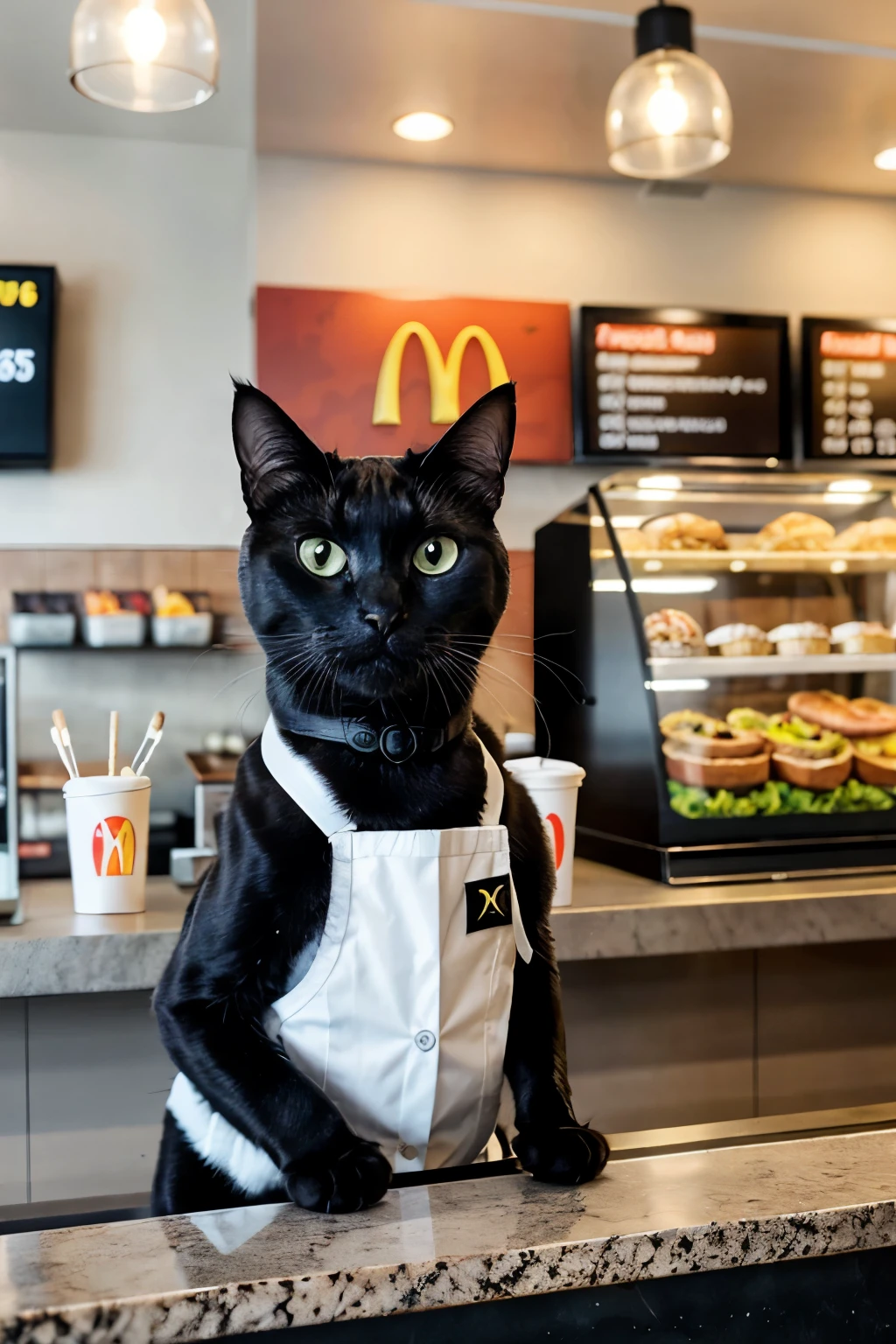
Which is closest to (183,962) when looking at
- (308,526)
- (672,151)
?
(308,526)

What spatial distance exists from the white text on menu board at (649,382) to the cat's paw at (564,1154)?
2683 mm

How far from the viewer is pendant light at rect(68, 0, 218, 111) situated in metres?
1.85

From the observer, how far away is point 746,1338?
0.70 metres

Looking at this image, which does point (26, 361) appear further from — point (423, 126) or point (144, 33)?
point (144, 33)

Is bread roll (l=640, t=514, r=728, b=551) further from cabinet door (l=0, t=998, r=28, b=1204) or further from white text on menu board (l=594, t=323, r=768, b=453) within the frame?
cabinet door (l=0, t=998, r=28, b=1204)

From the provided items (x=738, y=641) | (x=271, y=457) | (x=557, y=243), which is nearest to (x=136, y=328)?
(x=557, y=243)

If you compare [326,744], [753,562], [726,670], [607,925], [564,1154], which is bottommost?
[607,925]

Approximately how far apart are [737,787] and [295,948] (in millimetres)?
1860

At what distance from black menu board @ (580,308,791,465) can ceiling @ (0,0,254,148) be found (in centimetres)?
117

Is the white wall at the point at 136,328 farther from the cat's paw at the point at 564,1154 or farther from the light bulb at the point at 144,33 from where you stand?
the cat's paw at the point at 564,1154

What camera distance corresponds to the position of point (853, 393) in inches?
134

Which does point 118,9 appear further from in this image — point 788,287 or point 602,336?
point 788,287

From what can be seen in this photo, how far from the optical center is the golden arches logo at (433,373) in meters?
3.06

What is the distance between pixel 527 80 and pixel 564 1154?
8.86ft
